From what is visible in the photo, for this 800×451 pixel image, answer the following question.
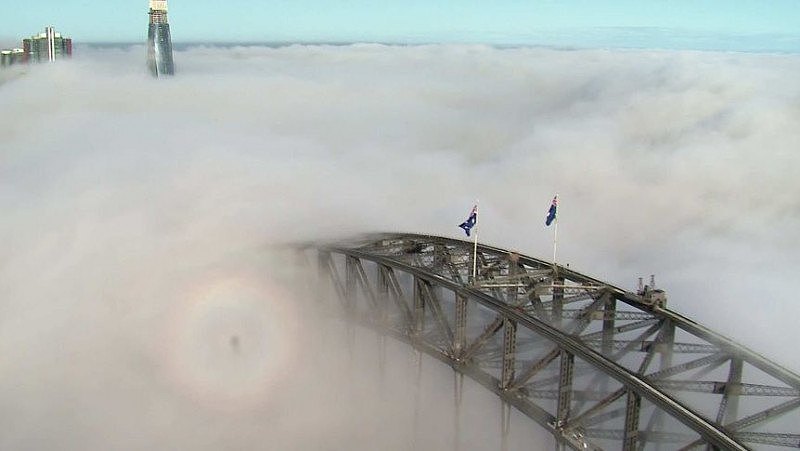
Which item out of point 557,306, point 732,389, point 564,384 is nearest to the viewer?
point 732,389

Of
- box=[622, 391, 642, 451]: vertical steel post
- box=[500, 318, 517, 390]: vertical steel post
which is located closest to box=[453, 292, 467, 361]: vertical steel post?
box=[500, 318, 517, 390]: vertical steel post

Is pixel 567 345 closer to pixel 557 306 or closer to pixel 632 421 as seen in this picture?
pixel 632 421

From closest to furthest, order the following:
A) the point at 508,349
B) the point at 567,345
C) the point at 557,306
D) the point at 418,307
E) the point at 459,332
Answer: the point at 567,345 < the point at 508,349 < the point at 557,306 < the point at 459,332 < the point at 418,307

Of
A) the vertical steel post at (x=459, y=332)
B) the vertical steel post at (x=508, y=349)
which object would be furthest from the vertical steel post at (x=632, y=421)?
the vertical steel post at (x=459, y=332)

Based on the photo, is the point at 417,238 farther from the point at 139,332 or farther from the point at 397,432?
the point at 139,332

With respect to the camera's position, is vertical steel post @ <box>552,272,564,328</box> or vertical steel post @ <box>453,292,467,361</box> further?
vertical steel post @ <box>453,292,467,361</box>

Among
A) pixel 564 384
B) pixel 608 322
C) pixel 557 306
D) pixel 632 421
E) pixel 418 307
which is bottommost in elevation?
pixel 632 421

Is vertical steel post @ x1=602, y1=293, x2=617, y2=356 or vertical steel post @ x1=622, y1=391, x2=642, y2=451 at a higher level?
vertical steel post @ x1=602, y1=293, x2=617, y2=356

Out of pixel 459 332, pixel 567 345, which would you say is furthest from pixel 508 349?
pixel 567 345

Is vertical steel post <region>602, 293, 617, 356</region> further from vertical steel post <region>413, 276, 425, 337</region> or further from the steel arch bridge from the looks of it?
vertical steel post <region>413, 276, 425, 337</region>
